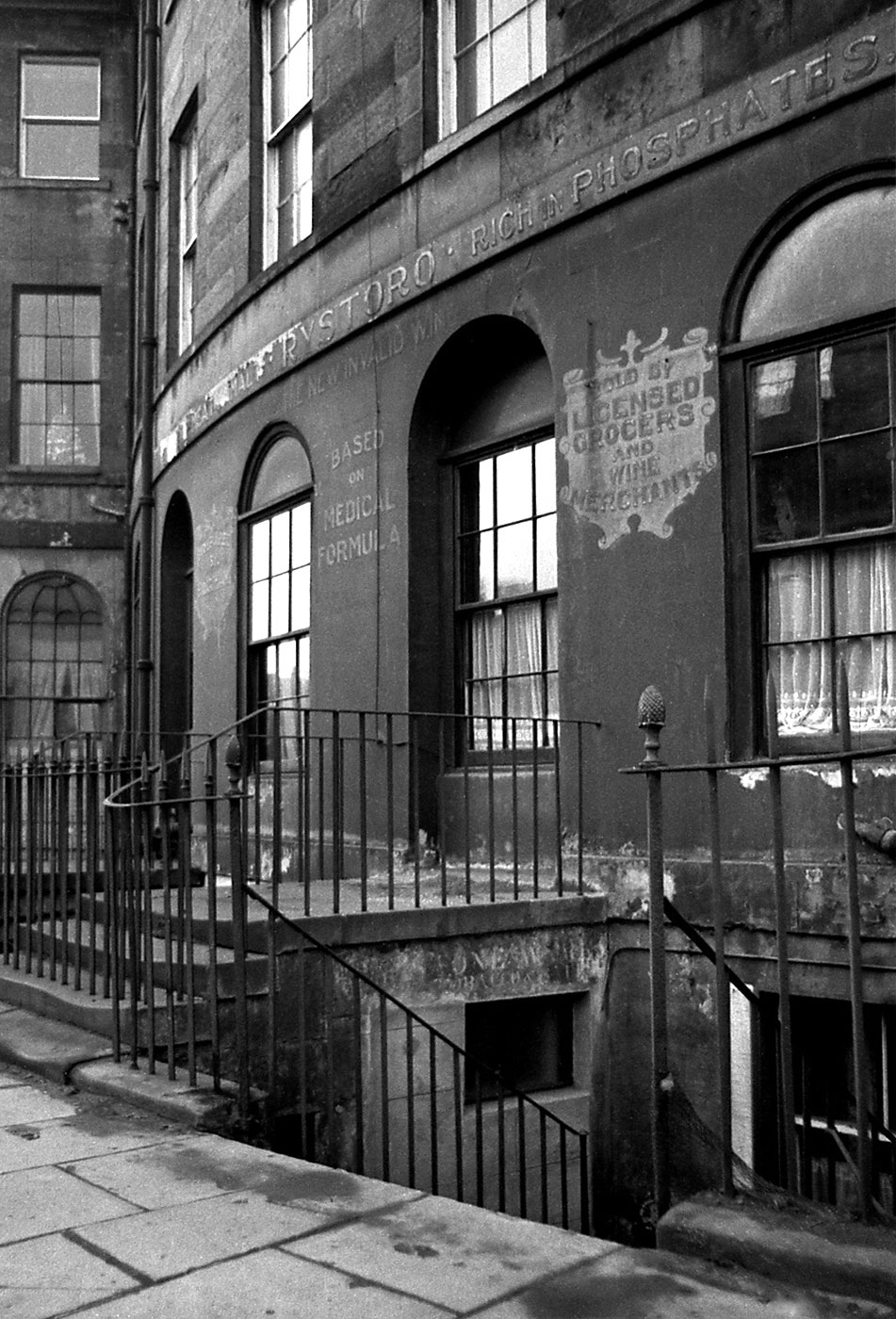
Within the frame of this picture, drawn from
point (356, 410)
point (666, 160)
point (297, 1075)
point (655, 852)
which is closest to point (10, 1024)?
point (297, 1075)

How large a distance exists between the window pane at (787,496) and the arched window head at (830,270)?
0.65 m

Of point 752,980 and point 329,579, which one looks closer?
point 752,980

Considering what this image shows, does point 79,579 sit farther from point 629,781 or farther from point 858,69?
point 858,69

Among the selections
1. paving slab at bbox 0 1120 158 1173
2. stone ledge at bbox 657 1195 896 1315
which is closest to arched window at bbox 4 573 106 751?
paving slab at bbox 0 1120 158 1173

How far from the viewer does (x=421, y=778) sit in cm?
910

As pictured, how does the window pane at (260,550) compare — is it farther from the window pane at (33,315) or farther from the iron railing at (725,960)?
the window pane at (33,315)

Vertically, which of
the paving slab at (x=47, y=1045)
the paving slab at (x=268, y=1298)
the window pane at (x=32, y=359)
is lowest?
the paving slab at (x=268, y=1298)

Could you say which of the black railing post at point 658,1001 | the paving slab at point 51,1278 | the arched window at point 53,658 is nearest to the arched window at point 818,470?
the black railing post at point 658,1001

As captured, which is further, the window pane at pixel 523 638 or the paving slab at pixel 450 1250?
the window pane at pixel 523 638

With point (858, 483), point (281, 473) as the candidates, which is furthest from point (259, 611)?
point (858, 483)

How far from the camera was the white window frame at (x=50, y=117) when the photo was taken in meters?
18.3

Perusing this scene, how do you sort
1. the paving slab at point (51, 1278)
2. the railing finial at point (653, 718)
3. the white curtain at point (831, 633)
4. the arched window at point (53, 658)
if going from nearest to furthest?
1. the paving slab at point (51, 1278)
2. the railing finial at point (653, 718)
3. the white curtain at point (831, 633)
4. the arched window at point (53, 658)

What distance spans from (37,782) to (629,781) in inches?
142

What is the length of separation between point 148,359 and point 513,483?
734 cm
